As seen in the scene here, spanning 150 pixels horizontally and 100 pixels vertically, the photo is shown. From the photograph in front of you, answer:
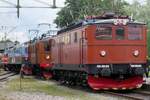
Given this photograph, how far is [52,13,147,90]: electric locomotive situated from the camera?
2402cm

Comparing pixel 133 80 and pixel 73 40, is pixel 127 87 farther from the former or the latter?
pixel 73 40

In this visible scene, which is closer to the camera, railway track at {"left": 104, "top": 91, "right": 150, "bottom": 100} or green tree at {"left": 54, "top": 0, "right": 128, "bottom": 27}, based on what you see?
railway track at {"left": 104, "top": 91, "right": 150, "bottom": 100}

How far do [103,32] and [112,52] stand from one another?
949mm

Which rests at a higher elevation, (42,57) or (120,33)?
(120,33)

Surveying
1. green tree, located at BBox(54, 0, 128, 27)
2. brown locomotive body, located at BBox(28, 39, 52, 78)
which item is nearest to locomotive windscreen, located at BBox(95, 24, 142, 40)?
brown locomotive body, located at BBox(28, 39, 52, 78)

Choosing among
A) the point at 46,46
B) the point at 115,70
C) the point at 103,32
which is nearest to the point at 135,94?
the point at 115,70

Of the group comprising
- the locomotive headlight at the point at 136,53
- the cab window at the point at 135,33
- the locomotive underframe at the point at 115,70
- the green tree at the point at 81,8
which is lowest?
the locomotive underframe at the point at 115,70

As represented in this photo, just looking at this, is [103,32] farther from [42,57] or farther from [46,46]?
[42,57]

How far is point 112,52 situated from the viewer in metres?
24.2

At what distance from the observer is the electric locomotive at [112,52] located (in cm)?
2402

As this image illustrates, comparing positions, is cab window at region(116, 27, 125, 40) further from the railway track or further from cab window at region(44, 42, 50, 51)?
cab window at region(44, 42, 50, 51)

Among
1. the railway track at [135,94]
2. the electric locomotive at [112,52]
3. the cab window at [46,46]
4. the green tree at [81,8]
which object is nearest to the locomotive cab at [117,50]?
the electric locomotive at [112,52]

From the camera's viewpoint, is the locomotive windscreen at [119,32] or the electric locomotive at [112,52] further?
the locomotive windscreen at [119,32]

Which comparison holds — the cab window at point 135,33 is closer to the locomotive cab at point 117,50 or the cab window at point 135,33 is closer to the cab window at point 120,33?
the locomotive cab at point 117,50
